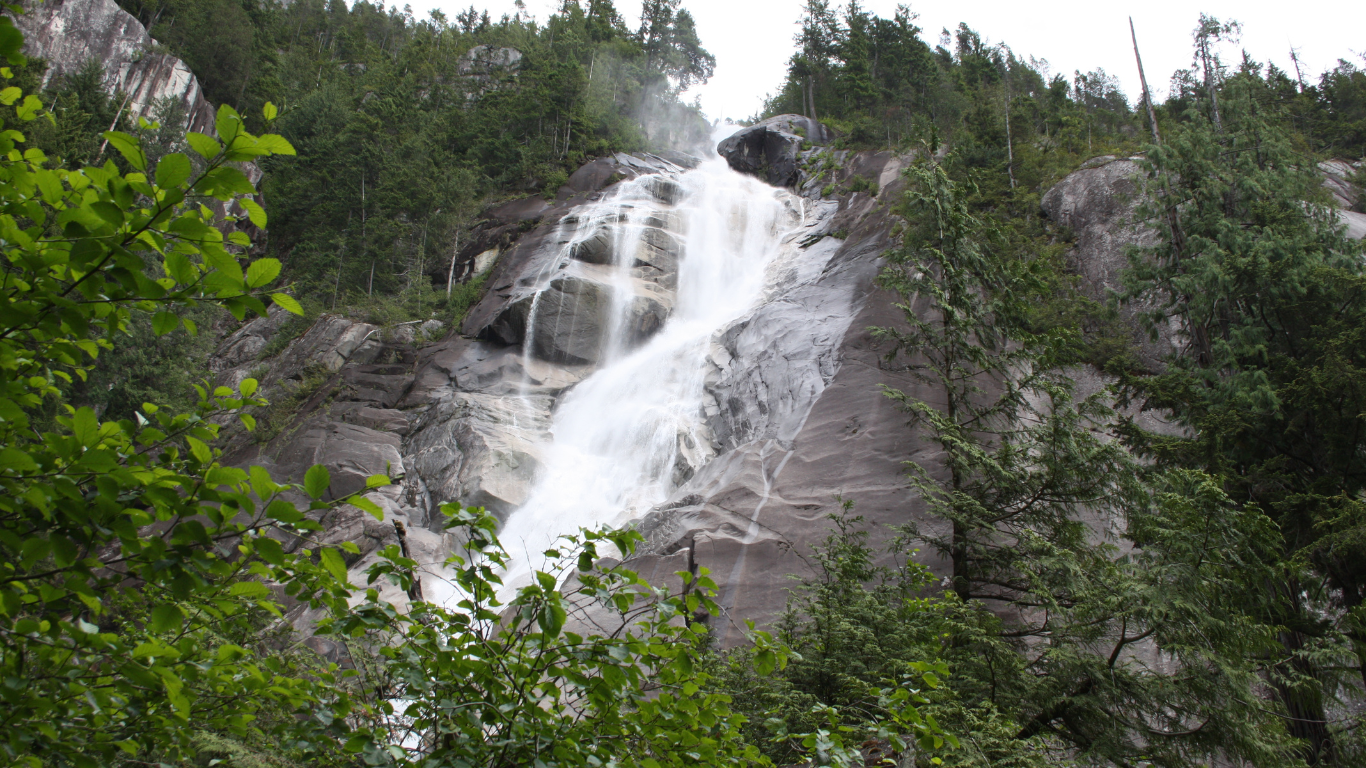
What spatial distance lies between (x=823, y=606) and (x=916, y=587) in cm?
110

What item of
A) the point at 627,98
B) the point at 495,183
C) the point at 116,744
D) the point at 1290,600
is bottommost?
the point at 1290,600

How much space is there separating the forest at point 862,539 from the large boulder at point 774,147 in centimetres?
755

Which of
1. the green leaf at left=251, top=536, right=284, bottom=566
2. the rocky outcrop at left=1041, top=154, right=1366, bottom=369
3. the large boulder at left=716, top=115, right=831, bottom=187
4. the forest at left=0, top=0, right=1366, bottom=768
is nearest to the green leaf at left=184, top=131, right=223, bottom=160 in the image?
the forest at left=0, top=0, right=1366, bottom=768

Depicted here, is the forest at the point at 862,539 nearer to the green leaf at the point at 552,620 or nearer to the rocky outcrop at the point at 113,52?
the green leaf at the point at 552,620

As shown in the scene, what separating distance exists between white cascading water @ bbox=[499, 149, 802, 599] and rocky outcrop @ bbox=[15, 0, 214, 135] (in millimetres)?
25727

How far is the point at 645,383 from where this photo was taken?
21.6 metres

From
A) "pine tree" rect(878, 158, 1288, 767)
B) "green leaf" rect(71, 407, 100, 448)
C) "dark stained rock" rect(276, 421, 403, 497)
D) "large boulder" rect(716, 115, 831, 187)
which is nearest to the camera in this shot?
"green leaf" rect(71, 407, 100, 448)

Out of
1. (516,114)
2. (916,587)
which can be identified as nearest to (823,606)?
(916,587)

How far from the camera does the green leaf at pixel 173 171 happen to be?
6.17 feet

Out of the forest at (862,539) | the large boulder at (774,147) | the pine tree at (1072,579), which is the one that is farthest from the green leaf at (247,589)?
the large boulder at (774,147)

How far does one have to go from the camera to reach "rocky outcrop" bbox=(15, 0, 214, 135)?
35.8 metres

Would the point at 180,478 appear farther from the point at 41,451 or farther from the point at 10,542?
the point at 41,451

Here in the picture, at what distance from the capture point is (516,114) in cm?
4059

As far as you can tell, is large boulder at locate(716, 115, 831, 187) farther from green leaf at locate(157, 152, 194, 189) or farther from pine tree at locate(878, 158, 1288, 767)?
green leaf at locate(157, 152, 194, 189)
